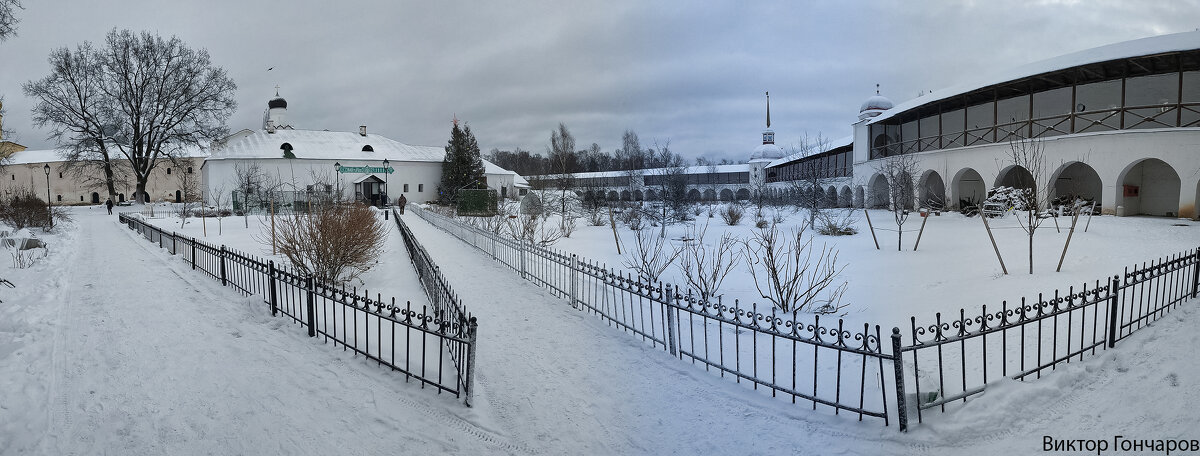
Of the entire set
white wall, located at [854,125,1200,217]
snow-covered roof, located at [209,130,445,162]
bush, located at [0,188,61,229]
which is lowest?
bush, located at [0,188,61,229]

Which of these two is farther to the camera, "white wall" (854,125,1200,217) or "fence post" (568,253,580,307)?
"white wall" (854,125,1200,217)

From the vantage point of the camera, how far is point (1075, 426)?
392cm

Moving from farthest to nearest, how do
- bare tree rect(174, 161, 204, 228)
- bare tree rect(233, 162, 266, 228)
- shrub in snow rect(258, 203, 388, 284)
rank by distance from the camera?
1. bare tree rect(233, 162, 266, 228)
2. bare tree rect(174, 161, 204, 228)
3. shrub in snow rect(258, 203, 388, 284)

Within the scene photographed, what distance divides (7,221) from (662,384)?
83.4 feet

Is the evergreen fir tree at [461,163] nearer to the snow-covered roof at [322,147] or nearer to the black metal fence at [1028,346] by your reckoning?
the snow-covered roof at [322,147]

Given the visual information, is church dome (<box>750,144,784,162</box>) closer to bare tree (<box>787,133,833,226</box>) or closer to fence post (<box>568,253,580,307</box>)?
bare tree (<box>787,133,833,226</box>)

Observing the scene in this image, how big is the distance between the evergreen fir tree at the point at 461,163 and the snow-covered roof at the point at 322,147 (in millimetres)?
3396

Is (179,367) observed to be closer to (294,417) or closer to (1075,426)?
(294,417)

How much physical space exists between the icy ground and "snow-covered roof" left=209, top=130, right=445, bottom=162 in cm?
4117

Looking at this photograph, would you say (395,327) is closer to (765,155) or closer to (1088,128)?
(1088,128)

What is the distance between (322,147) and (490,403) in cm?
4689

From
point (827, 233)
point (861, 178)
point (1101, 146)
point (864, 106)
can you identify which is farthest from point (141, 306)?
point (864, 106)

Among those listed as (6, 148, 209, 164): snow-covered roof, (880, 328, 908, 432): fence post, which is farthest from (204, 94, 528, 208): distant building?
(880, 328, 908, 432): fence post

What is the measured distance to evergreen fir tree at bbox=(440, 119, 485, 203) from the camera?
45.6 m
